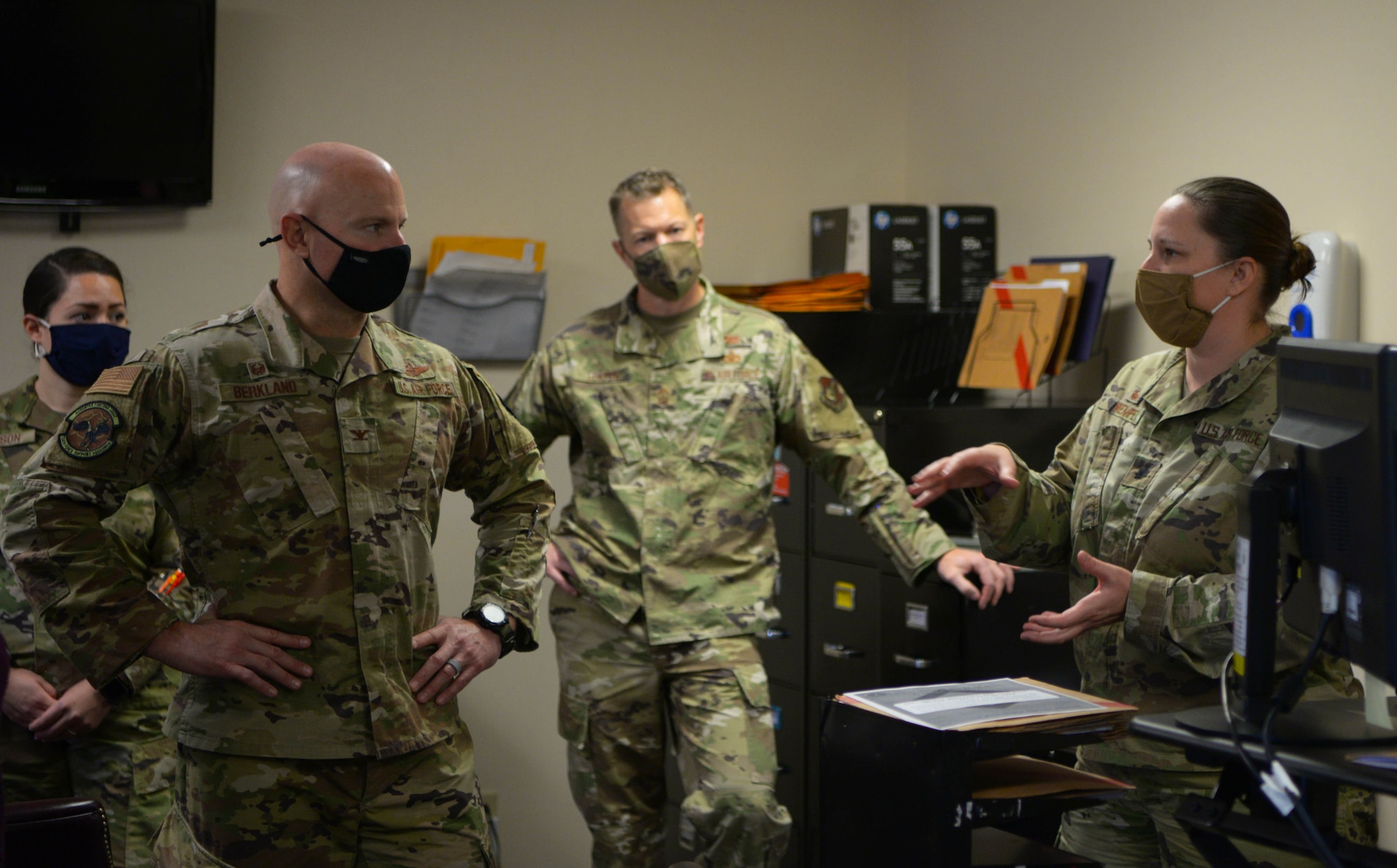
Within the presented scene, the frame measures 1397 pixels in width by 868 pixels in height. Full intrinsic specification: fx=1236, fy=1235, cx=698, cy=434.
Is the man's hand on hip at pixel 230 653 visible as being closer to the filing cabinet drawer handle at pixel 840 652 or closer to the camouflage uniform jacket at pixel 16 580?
the camouflage uniform jacket at pixel 16 580

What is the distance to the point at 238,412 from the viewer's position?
1.69 m

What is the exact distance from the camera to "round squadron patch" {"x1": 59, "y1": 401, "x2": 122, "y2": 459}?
62.9 inches

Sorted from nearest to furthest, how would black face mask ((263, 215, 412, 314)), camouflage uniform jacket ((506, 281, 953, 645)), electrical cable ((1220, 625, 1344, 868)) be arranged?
electrical cable ((1220, 625, 1344, 868)), black face mask ((263, 215, 412, 314)), camouflage uniform jacket ((506, 281, 953, 645))

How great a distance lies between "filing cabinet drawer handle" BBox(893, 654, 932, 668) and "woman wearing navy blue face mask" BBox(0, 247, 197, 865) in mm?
1660

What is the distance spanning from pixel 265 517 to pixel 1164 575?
1344 mm

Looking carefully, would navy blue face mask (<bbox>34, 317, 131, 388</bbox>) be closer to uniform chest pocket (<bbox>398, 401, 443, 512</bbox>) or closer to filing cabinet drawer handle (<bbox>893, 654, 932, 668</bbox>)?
uniform chest pocket (<bbox>398, 401, 443, 512</bbox>)

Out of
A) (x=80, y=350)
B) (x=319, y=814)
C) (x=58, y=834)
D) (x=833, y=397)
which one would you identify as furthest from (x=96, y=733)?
(x=833, y=397)

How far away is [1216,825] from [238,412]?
1311mm

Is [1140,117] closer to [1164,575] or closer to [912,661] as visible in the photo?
[912,661]

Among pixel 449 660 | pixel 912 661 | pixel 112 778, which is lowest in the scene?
pixel 112 778

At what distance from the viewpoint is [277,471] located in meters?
1.70

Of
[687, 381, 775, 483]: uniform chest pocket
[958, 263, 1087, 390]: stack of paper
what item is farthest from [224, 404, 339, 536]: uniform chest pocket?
[958, 263, 1087, 390]: stack of paper

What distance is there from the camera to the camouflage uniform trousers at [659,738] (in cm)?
253

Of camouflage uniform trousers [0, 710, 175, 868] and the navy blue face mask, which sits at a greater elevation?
the navy blue face mask
